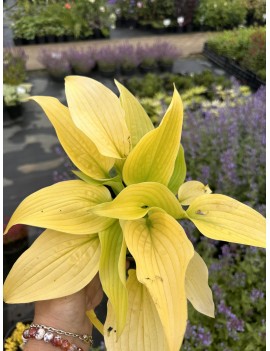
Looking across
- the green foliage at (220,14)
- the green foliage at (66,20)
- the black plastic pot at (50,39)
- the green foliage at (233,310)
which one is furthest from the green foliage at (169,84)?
the green foliage at (220,14)

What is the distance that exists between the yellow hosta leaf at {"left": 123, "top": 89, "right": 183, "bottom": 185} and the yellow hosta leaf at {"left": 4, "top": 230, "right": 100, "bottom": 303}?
0.65 feet

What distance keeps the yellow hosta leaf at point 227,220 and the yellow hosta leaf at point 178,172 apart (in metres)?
0.10

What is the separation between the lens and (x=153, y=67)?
7004 mm

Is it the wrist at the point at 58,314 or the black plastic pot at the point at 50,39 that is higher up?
the black plastic pot at the point at 50,39

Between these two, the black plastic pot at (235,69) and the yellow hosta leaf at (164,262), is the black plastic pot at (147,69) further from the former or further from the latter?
the yellow hosta leaf at (164,262)

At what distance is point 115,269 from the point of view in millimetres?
889

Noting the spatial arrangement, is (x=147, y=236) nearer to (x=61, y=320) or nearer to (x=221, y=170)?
(x=61, y=320)

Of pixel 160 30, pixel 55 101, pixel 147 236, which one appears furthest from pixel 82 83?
pixel 160 30

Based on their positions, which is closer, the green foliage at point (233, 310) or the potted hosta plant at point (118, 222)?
the potted hosta plant at point (118, 222)

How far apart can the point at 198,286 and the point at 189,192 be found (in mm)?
246

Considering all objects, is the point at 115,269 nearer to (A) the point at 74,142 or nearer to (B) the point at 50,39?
(A) the point at 74,142

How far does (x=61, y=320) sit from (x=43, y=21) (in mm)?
9071

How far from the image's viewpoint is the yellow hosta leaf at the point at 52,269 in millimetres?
848

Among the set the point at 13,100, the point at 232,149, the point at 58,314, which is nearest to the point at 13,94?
the point at 13,100
